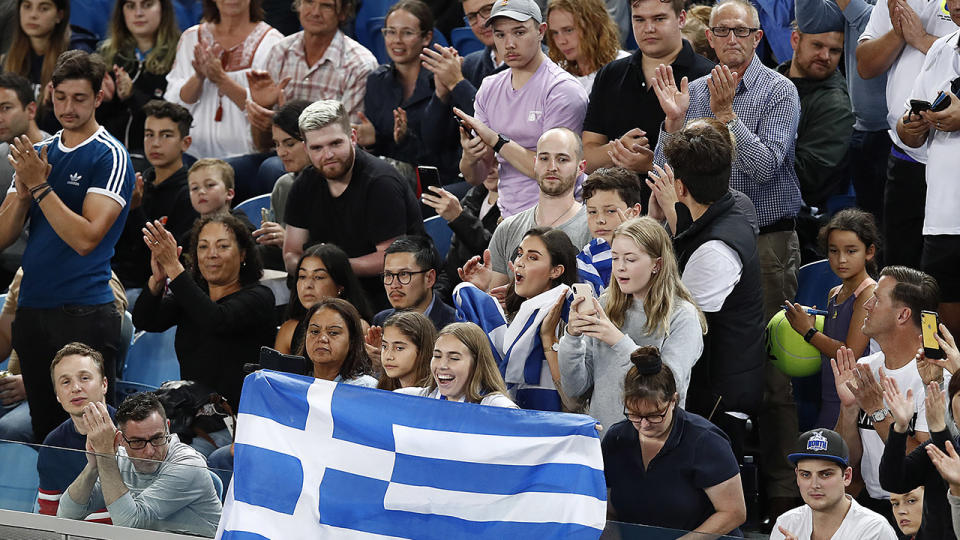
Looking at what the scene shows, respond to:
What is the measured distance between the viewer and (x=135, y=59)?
9.52 metres

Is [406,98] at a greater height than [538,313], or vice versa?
[406,98]

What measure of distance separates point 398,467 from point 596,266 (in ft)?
4.74

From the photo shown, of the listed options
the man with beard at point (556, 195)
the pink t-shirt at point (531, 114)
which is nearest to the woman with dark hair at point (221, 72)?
the pink t-shirt at point (531, 114)

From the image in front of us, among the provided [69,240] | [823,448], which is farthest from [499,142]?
[823,448]

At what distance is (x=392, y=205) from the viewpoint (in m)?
7.18

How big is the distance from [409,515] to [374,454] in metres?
0.25

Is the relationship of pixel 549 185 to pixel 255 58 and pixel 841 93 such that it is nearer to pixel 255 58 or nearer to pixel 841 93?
pixel 841 93

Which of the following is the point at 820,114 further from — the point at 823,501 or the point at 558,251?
the point at 823,501

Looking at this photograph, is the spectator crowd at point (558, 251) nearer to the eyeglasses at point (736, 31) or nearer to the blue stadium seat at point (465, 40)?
the eyeglasses at point (736, 31)

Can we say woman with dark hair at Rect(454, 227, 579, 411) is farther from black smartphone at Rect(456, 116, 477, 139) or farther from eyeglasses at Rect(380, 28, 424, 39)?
eyeglasses at Rect(380, 28, 424, 39)

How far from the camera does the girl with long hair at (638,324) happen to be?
5.41m

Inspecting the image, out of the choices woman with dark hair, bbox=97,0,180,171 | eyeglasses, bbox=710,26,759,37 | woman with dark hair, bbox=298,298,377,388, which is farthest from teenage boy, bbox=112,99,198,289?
eyeglasses, bbox=710,26,759,37

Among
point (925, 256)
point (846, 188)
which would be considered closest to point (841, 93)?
point (846, 188)

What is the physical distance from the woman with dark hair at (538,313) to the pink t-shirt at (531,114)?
1.23 metres
